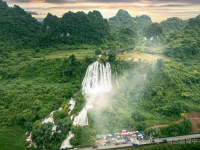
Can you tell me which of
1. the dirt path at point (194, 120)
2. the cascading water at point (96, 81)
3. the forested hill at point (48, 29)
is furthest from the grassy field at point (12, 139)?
the forested hill at point (48, 29)

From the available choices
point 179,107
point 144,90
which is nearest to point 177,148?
point 179,107

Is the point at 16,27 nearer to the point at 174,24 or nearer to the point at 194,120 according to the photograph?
the point at 194,120

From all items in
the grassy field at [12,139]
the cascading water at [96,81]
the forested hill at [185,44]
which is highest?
the forested hill at [185,44]

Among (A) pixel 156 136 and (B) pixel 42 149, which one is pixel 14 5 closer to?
(B) pixel 42 149

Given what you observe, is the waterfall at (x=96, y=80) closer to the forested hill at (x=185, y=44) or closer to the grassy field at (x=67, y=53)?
the grassy field at (x=67, y=53)

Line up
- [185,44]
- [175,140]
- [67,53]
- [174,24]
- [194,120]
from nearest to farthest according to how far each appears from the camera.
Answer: [175,140] → [194,120] → [185,44] → [67,53] → [174,24]

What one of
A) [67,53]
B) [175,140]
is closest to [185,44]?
[175,140]

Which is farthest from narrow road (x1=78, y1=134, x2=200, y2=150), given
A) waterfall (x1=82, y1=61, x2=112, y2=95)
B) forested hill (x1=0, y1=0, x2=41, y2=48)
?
forested hill (x1=0, y1=0, x2=41, y2=48)
